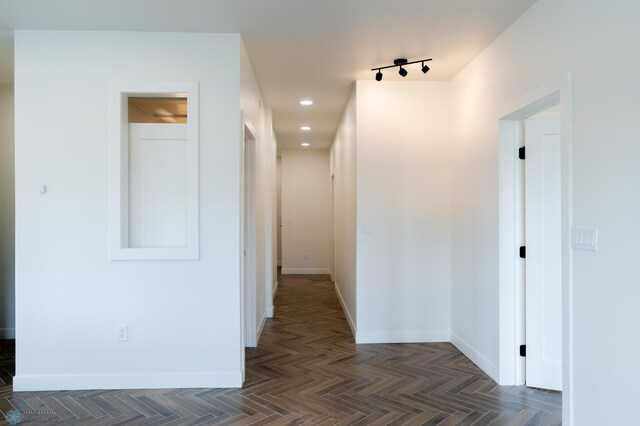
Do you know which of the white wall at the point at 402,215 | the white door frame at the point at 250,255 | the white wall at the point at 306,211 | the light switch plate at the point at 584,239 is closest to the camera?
the light switch plate at the point at 584,239

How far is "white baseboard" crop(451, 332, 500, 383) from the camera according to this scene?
322 centimetres

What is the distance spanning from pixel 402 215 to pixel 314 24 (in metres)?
2.05

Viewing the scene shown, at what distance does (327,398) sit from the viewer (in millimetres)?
2908

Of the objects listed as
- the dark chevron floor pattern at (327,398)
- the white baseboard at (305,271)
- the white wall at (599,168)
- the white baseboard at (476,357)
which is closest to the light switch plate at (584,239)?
the white wall at (599,168)

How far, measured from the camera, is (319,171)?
29.1 feet

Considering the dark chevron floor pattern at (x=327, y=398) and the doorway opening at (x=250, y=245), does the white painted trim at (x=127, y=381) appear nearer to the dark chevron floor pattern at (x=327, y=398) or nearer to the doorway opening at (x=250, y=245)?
the dark chevron floor pattern at (x=327, y=398)

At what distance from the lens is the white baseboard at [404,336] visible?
13.6 feet

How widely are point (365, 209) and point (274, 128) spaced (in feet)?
10.2

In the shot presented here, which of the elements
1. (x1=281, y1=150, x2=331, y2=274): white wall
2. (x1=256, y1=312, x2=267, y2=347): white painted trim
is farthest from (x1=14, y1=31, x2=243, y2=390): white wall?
(x1=281, y1=150, x2=331, y2=274): white wall

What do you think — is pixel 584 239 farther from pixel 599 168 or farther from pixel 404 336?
pixel 404 336

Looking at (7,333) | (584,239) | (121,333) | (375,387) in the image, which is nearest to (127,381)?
(121,333)

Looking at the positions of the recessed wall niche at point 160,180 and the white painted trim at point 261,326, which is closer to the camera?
the recessed wall niche at point 160,180

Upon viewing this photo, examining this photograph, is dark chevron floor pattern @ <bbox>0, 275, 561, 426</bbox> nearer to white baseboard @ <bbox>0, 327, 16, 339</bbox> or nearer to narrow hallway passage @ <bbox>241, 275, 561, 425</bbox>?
narrow hallway passage @ <bbox>241, 275, 561, 425</bbox>

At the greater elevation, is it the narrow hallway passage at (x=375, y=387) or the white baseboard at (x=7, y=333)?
the white baseboard at (x=7, y=333)
